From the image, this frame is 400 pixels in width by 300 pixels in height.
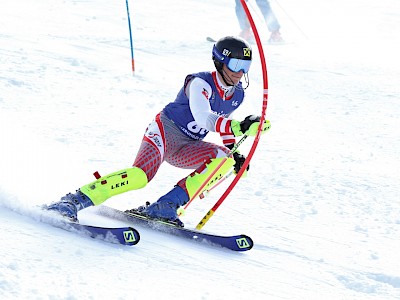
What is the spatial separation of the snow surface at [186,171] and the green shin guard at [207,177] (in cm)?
35

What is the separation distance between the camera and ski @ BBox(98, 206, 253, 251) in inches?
185

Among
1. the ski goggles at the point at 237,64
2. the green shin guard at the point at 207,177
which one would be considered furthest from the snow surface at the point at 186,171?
the ski goggles at the point at 237,64

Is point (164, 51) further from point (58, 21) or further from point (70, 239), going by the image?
point (70, 239)

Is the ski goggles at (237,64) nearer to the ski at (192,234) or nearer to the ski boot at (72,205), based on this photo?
the ski at (192,234)

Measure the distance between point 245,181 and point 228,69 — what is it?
6.06 feet

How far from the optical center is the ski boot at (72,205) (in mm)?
4500

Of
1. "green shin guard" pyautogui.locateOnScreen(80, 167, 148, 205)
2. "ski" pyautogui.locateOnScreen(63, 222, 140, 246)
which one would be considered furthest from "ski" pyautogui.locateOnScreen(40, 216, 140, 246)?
"green shin guard" pyautogui.locateOnScreen(80, 167, 148, 205)

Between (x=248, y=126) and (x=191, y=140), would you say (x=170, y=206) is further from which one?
(x=248, y=126)

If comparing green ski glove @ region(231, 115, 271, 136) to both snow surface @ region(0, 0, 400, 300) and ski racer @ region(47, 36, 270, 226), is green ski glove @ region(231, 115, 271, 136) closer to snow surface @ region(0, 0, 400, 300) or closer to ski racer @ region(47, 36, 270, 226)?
ski racer @ region(47, 36, 270, 226)

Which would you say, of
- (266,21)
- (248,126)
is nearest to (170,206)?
(248,126)

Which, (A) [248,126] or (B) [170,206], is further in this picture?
(B) [170,206]

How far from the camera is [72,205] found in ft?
14.9

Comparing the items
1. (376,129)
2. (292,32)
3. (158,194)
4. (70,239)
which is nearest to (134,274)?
(70,239)

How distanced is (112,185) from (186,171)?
2.10 m
